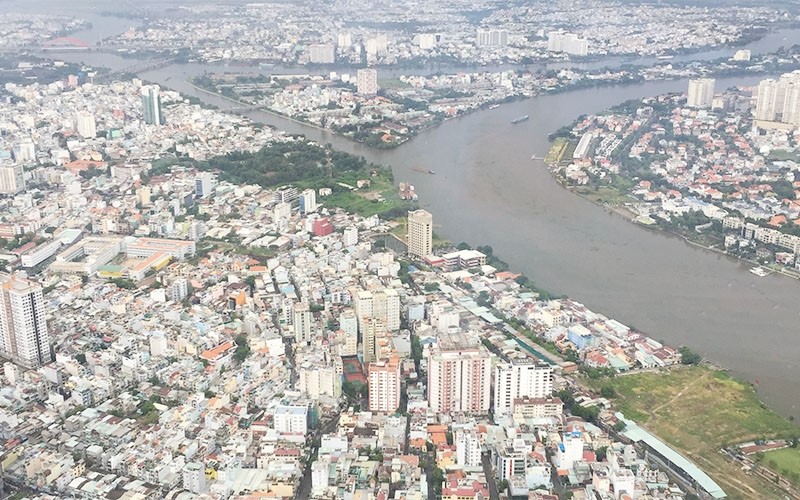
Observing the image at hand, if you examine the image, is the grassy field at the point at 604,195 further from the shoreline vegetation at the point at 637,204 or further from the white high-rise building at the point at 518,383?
the white high-rise building at the point at 518,383

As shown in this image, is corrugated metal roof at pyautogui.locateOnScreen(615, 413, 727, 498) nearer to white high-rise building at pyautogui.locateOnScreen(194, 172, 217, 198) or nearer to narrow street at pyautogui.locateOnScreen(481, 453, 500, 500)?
narrow street at pyautogui.locateOnScreen(481, 453, 500, 500)

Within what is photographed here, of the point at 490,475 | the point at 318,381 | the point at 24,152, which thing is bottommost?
the point at 490,475

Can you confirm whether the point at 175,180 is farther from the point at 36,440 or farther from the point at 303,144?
the point at 36,440

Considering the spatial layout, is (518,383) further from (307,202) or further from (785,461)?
(307,202)

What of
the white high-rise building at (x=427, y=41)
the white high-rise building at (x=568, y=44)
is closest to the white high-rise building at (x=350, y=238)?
the white high-rise building at (x=568, y=44)

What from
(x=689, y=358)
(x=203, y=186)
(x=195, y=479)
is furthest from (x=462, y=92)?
(x=195, y=479)

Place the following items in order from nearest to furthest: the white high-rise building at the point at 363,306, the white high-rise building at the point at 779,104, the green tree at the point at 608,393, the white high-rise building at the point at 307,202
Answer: the green tree at the point at 608,393 → the white high-rise building at the point at 363,306 → the white high-rise building at the point at 307,202 → the white high-rise building at the point at 779,104
